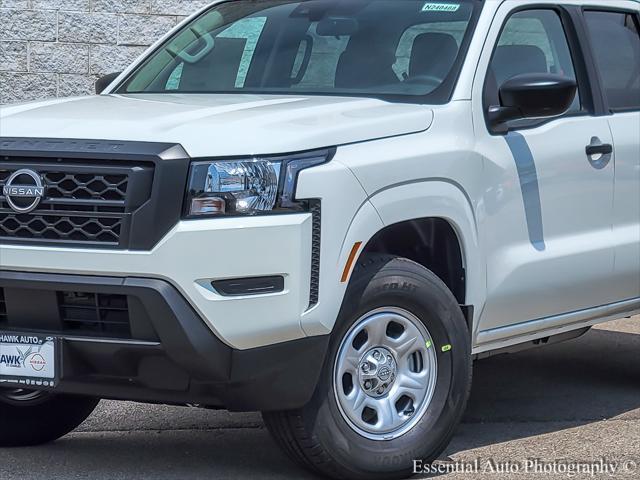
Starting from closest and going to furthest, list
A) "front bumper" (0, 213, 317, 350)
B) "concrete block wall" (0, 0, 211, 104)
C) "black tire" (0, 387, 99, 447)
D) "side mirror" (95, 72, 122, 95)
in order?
1. "front bumper" (0, 213, 317, 350)
2. "black tire" (0, 387, 99, 447)
3. "side mirror" (95, 72, 122, 95)
4. "concrete block wall" (0, 0, 211, 104)

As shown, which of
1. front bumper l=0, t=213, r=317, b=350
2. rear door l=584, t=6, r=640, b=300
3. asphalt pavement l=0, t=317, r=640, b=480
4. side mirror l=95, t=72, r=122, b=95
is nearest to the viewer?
front bumper l=0, t=213, r=317, b=350

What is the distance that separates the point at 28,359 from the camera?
467 cm

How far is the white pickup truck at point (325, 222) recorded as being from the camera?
14.8 feet

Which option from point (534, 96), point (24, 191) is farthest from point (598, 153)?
point (24, 191)

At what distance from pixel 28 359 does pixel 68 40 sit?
6578 millimetres

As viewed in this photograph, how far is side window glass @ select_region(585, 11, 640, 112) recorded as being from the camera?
6.39 meters

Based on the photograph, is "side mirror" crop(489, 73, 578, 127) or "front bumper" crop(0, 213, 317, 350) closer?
"front bumper" crop(0, 213, 317, 350)

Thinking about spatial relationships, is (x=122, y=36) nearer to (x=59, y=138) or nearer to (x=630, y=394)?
(x=630, y=394)

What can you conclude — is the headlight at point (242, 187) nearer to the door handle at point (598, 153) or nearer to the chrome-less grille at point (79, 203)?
the chrome-less grille at point (79, 203)

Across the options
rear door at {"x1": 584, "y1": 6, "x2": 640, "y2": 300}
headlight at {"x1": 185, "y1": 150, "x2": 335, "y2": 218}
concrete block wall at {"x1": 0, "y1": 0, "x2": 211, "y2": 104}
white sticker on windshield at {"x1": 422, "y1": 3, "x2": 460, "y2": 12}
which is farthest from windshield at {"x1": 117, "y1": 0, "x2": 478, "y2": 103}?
concrete block wall at {"x1": 0, "y1": 0, "x2": 211, "y2": 104}

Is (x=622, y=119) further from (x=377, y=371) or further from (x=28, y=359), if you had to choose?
(x=28, y=359)

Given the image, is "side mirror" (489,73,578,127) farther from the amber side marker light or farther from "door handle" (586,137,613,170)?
the amber side marker light

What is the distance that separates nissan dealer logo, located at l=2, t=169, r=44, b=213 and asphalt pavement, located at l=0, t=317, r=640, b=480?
1139 millimetres

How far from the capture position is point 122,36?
432 inches
